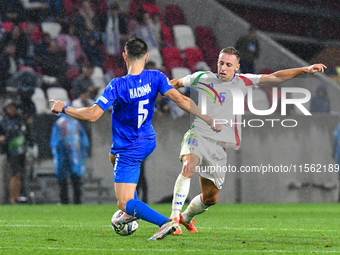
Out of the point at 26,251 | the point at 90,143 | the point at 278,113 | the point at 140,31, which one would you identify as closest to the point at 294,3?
the point at 140,31

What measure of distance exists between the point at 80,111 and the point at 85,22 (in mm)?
10443

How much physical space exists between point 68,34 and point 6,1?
6.25 ft

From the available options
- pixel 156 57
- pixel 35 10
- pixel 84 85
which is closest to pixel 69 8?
pixel 35 10

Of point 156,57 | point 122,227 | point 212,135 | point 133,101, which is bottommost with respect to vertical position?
point 122,227

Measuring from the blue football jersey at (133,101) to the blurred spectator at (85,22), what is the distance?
370 inches

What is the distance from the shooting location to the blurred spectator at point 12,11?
48.6 feet

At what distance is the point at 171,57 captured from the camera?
1555 cm

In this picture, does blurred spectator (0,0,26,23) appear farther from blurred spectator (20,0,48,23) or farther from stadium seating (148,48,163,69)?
stadium seating (148,48,163,69)

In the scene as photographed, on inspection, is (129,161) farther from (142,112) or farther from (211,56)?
(211,56)

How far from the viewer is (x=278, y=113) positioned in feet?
42.8

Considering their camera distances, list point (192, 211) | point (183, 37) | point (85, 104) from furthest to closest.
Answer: point (183, 37)
point (85, 104)
point (192, 211)

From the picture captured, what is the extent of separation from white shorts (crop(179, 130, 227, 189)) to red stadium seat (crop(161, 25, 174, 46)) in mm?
9798

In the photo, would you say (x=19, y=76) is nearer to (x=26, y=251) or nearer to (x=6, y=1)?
(x=6, y=1)

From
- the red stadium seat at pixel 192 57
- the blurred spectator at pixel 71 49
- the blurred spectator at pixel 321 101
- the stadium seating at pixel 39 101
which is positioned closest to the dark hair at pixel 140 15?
the red stadium seat at pixel 192 57
